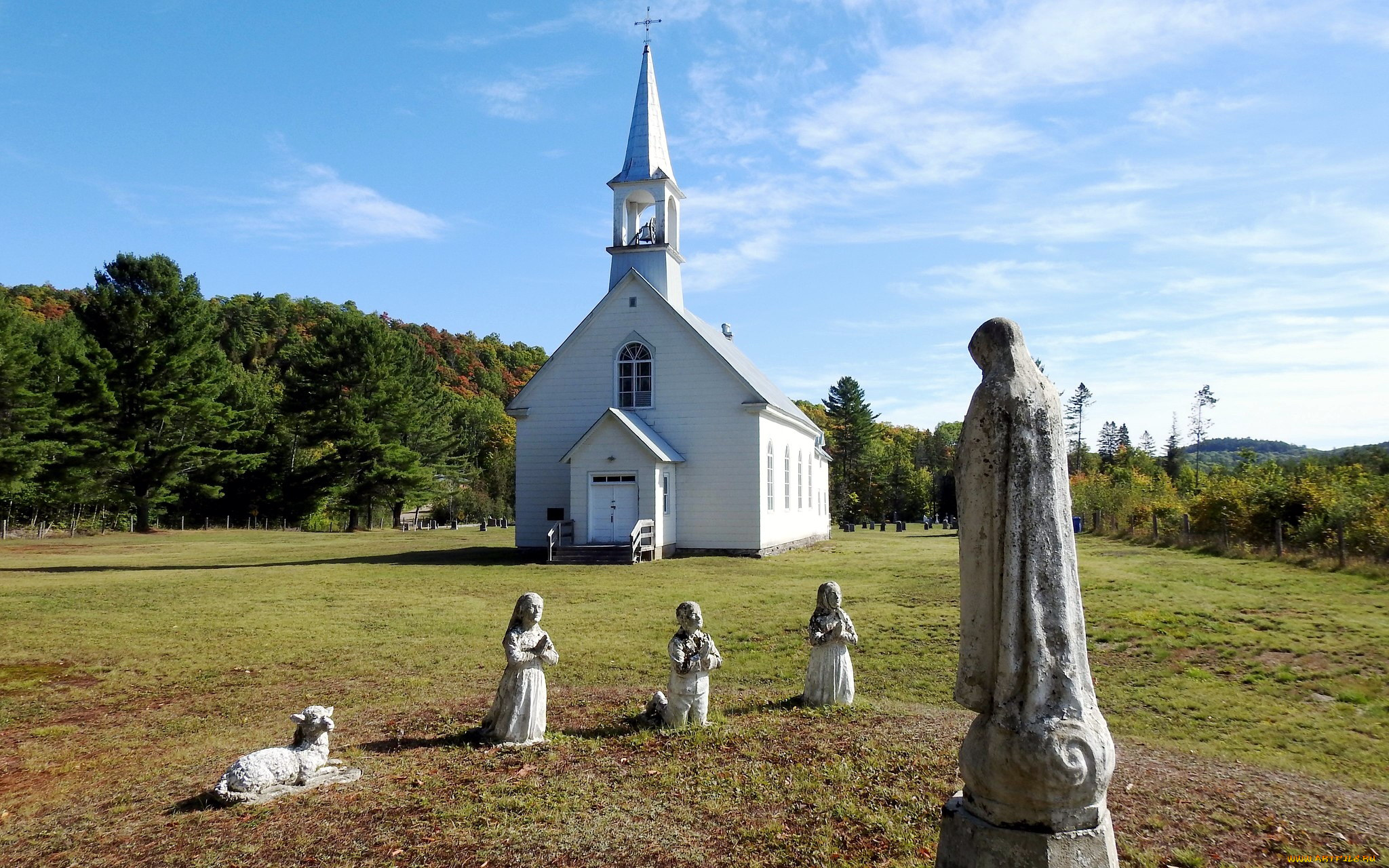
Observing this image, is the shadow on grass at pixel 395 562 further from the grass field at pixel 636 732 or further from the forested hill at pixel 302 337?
the forested hill at pixel 302 337

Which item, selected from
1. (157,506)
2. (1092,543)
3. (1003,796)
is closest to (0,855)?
(1003,796)

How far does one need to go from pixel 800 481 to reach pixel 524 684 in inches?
1028

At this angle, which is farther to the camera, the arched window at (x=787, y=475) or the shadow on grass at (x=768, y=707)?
the arched window at (x=787, y=475)

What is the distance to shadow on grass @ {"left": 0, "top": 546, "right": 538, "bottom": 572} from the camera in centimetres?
2286

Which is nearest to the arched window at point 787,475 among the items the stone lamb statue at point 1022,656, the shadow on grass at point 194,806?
the shadow on grass at point 194,806

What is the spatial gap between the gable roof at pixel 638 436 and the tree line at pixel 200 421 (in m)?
24.6

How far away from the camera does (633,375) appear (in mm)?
27000

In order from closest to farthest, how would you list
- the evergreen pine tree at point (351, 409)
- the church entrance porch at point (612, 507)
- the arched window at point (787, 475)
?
the church entrance porch at point (612, 507) → the arched window at point (787, 475) → the evergreen pine tree at point (351, 409)

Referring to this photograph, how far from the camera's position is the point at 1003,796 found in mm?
3381

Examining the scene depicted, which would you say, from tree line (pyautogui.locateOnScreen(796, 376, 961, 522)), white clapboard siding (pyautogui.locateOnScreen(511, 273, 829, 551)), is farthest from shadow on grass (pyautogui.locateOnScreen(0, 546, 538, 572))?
tree line (pyautogui.locateOnScreen(796, 376, 961, 522))

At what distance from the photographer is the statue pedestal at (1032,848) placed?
130 inches

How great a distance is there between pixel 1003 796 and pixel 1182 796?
3.25 metres

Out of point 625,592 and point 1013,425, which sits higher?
point 1013,425

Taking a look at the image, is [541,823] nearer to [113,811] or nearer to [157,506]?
[113,811]
